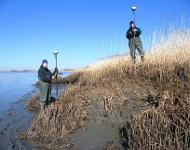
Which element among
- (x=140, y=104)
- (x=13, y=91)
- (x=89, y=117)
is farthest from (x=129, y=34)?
(x=13, y=91)

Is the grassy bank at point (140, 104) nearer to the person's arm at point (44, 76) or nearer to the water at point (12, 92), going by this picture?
the person's arm at point (44, 76)

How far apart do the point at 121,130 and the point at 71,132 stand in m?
1.30

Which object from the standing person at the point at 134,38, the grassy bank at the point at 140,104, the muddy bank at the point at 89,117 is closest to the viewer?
the grassy bank at the point at 140,104

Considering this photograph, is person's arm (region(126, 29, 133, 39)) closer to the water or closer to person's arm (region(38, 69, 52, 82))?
person's arm (region(38, 69, 52, 82))

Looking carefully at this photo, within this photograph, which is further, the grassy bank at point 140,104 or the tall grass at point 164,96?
the grassy bank at point 140,104

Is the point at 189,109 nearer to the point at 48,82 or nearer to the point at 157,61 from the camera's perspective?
the point at 157,61

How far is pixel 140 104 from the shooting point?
8047 mm

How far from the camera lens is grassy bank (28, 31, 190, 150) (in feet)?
18.7

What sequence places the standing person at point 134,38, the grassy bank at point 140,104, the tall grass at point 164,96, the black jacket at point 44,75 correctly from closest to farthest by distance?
the tall grass at point 164,96 → the grassy bank at point 140,104 → the black jacket at point 44,75 → the standing person at point 134,38

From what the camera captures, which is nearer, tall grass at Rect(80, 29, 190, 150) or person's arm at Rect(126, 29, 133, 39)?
tall grass at Rect(80, 29, 190, 150)

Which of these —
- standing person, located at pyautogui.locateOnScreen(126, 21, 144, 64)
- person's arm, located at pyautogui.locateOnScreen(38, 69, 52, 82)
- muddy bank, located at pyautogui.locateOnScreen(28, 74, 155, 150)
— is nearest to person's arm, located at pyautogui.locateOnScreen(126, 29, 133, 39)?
standing person, located at pyautogui.locateOnScreen(126, 21, 144, 64)

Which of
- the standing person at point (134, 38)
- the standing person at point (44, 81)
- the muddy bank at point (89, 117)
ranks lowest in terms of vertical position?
the muddy bank at point (89, 117)

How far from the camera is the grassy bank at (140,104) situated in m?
5.69

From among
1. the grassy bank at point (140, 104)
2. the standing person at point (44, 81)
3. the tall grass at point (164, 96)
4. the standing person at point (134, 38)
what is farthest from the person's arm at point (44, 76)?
the standing person at point (134, 38)
